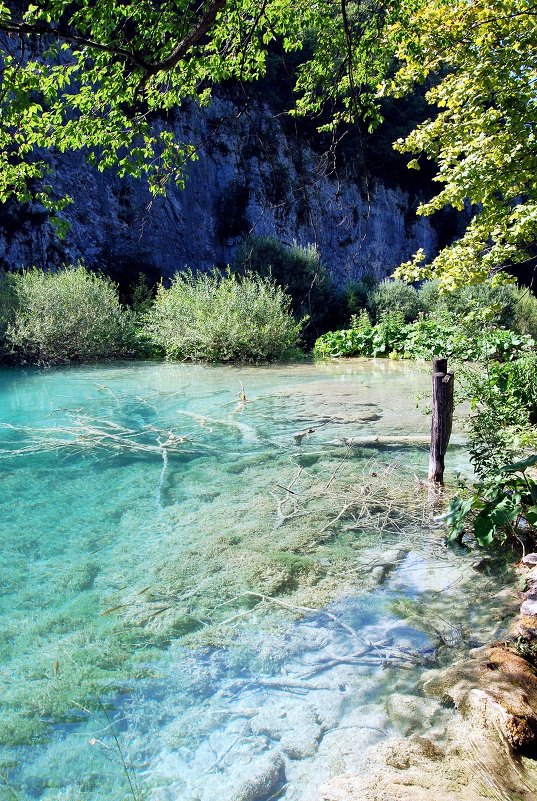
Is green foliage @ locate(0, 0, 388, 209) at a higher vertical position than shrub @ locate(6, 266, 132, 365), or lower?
higher

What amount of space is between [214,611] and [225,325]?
12457mm

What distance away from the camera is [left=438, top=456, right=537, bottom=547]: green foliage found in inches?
151

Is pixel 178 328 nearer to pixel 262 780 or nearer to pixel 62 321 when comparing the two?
pixel 62 321

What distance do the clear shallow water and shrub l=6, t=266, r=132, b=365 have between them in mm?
9162

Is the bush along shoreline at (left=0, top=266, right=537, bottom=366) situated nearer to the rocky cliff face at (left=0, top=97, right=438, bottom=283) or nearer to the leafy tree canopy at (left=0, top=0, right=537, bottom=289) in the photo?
the rocky cliff face at (left=0, top=97, right=438, bottom=283)

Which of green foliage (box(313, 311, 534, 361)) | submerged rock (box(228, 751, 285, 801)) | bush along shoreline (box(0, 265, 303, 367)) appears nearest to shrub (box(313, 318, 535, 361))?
green foliage (box(313, 311, 534, 361))

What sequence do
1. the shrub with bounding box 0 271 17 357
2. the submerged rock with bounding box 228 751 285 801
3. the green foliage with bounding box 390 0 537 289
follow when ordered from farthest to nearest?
1. the shrub with bounding box 0 271 17 357
2. the green foliage with bounding box 390 0 537 289
3. the submerged rock with bounding box 228 751 285 801

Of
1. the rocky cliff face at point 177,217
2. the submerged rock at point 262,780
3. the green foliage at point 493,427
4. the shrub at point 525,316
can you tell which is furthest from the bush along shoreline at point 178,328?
the submerged rock at point 262,780

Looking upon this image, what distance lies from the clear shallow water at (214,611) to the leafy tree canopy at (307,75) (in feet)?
9.48

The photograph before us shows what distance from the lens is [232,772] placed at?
94.3 inches

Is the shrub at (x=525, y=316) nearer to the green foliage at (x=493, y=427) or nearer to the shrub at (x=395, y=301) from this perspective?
the shrub at (x=395, y=301)

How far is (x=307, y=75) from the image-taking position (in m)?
5.91

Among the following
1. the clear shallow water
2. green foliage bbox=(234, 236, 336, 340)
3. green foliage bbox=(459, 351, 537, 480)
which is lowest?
the clear shallow water

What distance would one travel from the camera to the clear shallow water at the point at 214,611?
8.18ft
